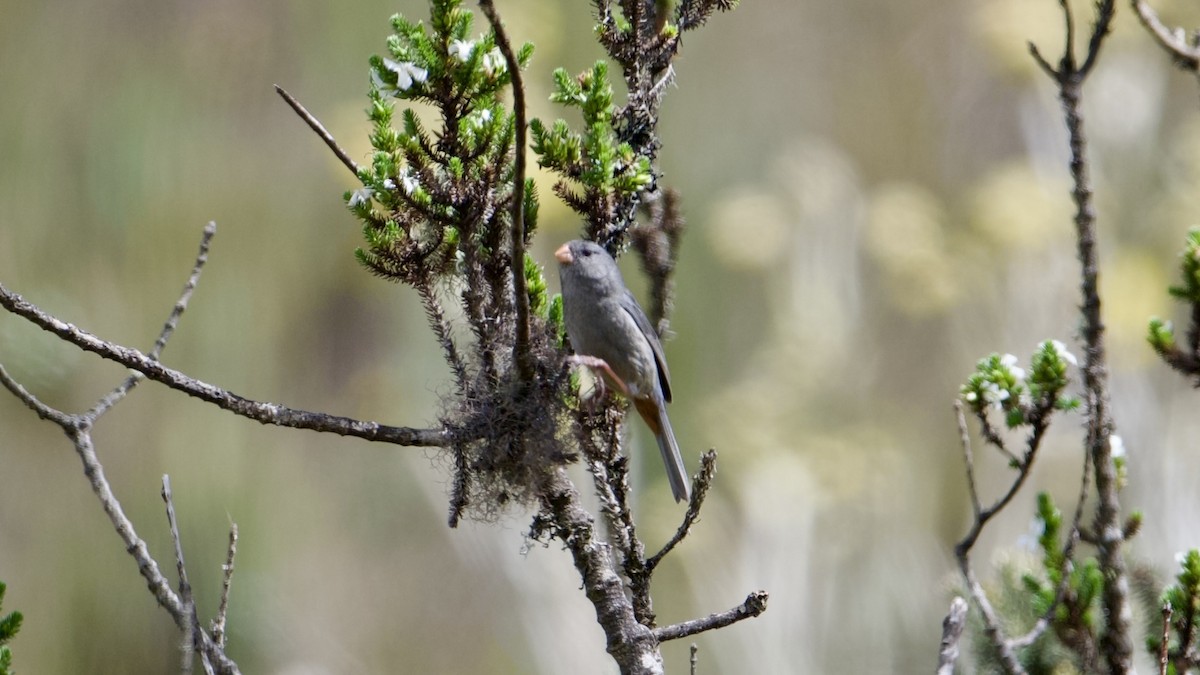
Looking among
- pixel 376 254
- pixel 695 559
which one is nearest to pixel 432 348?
pixel 695 559

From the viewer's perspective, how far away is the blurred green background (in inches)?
247

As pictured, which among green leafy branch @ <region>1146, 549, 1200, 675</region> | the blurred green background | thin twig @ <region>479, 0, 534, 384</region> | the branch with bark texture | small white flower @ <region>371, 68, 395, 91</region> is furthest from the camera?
the blurred green background

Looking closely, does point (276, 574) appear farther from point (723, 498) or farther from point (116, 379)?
point (723, 498)

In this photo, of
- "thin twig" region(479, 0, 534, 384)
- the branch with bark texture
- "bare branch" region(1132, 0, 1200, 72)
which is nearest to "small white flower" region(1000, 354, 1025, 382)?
"bare branch" region(1132, 0, 1200, 72)

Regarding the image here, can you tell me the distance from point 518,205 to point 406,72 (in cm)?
50

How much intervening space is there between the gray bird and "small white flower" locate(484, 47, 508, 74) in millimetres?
798

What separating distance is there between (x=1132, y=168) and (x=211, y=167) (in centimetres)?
621

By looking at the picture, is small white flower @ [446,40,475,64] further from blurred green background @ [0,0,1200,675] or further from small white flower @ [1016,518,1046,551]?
blurred green background @ [0,0,1200,675]

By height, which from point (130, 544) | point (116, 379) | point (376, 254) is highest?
point (116, 379)

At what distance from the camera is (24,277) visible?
258 inches

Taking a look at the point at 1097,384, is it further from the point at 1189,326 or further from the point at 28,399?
the point at 28,399

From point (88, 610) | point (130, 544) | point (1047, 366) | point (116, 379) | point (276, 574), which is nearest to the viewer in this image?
point (130, 544)

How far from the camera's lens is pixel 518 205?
6.18 ft

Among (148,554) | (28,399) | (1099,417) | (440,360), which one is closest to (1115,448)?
(1099,417)
